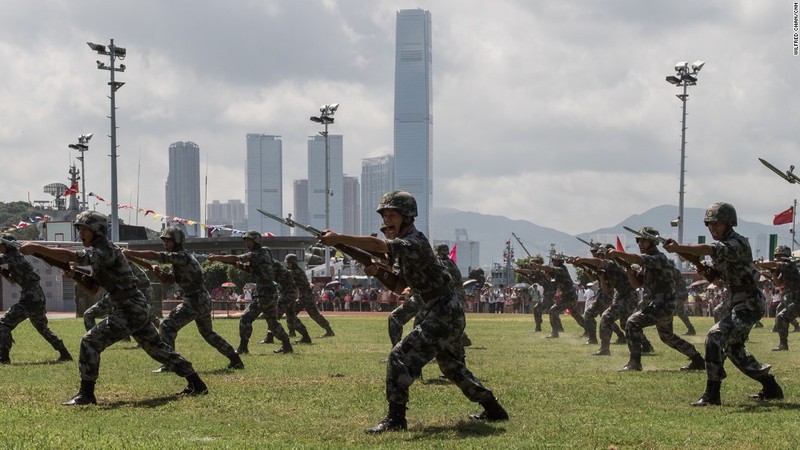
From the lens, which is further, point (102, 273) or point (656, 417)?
point (102, 273)

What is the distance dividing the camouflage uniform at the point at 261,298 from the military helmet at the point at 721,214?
11.0m

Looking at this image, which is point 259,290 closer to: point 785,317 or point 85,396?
point 85,396

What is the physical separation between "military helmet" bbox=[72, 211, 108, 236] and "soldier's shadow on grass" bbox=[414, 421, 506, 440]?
515 centimetres

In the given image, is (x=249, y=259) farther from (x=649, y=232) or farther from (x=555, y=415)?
(x=555, y=415)

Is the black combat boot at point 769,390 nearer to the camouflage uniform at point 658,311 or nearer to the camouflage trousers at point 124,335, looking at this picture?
the camouflage uniform at point 658,311

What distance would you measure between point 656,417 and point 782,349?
1413 centimetres

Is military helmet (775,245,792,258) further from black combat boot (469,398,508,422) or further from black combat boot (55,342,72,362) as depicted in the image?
black combat boot (55,342,72,362)

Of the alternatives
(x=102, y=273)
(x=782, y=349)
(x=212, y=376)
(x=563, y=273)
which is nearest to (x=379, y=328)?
(x=563, y=273)

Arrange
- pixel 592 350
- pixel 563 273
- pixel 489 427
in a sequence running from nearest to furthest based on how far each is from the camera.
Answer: pixel 489 427 → pixel 592 350 → pixel 563 273

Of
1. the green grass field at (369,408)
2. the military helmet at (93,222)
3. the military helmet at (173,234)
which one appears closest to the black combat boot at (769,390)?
the green grass field at (369,408)

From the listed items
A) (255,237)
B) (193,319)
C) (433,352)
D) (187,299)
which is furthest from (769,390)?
(255,237)

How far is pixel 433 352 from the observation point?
11.3 m

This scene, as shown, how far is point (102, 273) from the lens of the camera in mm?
13695

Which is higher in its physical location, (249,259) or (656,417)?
(249,259)
